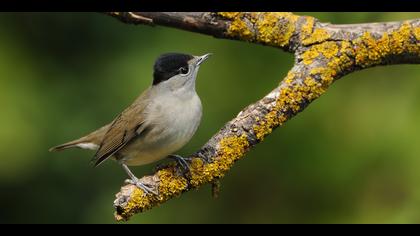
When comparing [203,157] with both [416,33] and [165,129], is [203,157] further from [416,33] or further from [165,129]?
[416,33]

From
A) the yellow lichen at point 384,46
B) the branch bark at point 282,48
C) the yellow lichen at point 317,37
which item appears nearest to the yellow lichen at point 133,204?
the branch bark at point 282,48

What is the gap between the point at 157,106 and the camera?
4.88 meters

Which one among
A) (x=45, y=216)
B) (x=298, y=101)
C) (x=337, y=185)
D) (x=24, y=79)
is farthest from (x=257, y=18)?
(x=45, y=216)

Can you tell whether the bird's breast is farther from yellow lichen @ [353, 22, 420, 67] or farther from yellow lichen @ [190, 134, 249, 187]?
yellow lichen @ [353, 22, 420, 67]

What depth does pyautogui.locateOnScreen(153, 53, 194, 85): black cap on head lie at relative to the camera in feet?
16.1

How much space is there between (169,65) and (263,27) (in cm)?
68

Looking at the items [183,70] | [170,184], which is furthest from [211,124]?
[170,184]

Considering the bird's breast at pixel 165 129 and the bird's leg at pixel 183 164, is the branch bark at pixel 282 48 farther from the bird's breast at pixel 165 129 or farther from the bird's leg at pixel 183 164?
the bird's breast at pixel 165 129

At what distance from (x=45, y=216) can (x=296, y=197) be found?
80.9 inches

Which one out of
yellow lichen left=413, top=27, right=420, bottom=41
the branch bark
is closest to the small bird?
the branch bark

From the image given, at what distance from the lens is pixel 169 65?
494 cm

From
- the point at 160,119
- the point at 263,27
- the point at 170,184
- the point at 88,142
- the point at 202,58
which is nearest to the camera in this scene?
the point at 170,184

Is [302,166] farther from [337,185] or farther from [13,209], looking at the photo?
[13,209]

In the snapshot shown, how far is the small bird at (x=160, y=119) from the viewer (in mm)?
4688
